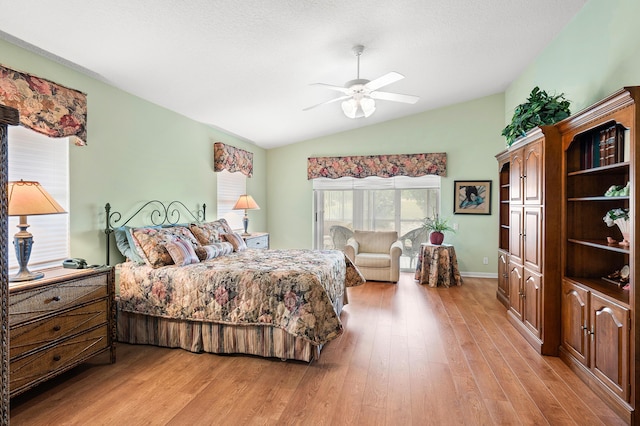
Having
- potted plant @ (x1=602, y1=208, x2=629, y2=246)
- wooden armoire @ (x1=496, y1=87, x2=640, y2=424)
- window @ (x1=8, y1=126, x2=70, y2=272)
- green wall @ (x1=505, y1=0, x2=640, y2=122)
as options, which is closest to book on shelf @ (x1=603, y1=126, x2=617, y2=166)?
wooden armoire @ (x1=496, y1=87, x2=640, y2=424)

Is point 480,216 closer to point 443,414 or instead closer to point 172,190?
point 443,414

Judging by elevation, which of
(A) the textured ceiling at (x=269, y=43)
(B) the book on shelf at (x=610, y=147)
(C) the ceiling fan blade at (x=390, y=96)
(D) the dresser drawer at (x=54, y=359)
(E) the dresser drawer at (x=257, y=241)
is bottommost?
(D) the dresser drawer at (x=54, y=359)

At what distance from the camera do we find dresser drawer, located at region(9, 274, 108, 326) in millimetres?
2051

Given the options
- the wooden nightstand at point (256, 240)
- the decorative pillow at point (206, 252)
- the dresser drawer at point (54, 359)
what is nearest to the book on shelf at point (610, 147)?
the decorative pillow at point (206, 252)

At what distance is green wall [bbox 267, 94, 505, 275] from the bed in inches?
134

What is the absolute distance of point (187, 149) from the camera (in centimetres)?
461

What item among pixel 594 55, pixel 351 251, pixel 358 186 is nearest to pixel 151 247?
pixel 351 251

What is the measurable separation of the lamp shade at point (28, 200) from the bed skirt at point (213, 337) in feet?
4.38

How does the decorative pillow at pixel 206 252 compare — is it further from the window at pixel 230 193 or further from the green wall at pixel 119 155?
the window at pixel 230 193

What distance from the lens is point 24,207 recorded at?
7.10 feet

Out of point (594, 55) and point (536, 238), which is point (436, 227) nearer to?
point (536, 238)

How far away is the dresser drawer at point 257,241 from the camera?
203 inches

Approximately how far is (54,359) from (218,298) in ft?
3.71

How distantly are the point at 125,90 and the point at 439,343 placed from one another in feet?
13.3
